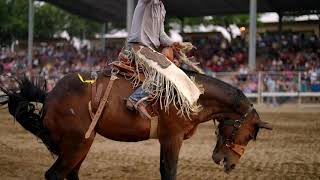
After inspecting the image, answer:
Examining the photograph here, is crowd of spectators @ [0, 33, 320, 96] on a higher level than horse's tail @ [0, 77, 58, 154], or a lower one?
higher

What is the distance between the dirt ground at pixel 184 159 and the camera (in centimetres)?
795

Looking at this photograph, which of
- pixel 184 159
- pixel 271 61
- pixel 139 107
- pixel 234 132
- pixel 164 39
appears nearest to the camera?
pixel 139 107

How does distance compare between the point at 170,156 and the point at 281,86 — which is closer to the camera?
the point at 170,156

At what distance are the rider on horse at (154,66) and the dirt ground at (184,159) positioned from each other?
2.31 meters

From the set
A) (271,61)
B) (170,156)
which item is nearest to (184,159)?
(170,156)

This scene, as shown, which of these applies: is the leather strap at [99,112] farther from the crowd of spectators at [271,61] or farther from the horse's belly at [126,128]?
the crowd of spectators at [271,61]

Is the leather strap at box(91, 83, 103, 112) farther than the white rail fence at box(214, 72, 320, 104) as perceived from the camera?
No

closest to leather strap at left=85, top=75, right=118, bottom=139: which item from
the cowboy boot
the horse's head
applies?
the cowboy boot

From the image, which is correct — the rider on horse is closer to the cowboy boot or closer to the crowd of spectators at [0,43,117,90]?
the cowboy boot

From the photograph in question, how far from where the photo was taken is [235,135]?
19.9ft

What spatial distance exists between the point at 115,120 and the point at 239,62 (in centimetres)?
2408

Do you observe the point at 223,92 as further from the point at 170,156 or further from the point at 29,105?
the point at 29,105

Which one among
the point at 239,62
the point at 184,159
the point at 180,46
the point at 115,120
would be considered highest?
the point at 239,62

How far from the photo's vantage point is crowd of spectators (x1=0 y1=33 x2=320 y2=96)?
23031 mm
